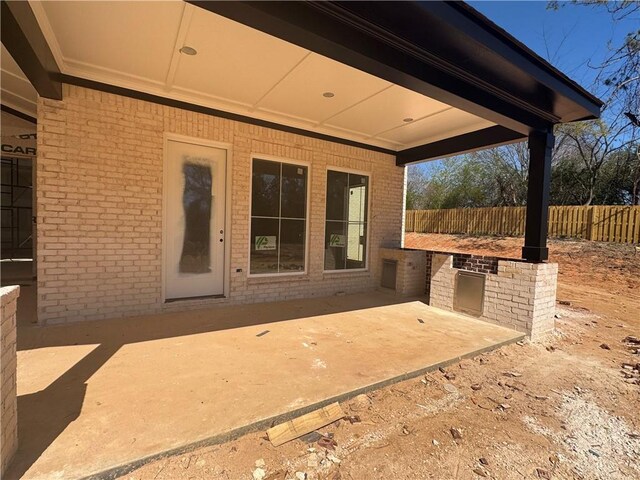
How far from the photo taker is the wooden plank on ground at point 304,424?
2082mm

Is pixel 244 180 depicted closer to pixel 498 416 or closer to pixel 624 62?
pixel 498 416

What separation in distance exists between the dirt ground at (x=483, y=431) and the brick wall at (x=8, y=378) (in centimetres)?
66

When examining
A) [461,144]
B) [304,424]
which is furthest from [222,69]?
[461,144]

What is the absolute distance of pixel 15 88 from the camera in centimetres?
438

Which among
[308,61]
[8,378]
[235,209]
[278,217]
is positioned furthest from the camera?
[278,217]

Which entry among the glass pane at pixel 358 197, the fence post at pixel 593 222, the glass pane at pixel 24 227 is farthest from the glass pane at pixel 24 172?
the fence post at pixel 593 222

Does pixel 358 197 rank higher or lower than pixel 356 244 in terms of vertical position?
higher

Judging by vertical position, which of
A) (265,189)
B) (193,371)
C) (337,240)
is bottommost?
(193,371)

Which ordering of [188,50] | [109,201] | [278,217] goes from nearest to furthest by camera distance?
1. [188,50]
2. [109,201]
3. [278,217]

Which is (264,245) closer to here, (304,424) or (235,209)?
(235,209)

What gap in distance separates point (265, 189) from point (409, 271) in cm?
324

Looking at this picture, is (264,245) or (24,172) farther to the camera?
(24,172)

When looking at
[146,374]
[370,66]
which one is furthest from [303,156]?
[146,374]

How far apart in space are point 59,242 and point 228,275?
7.12 feet
